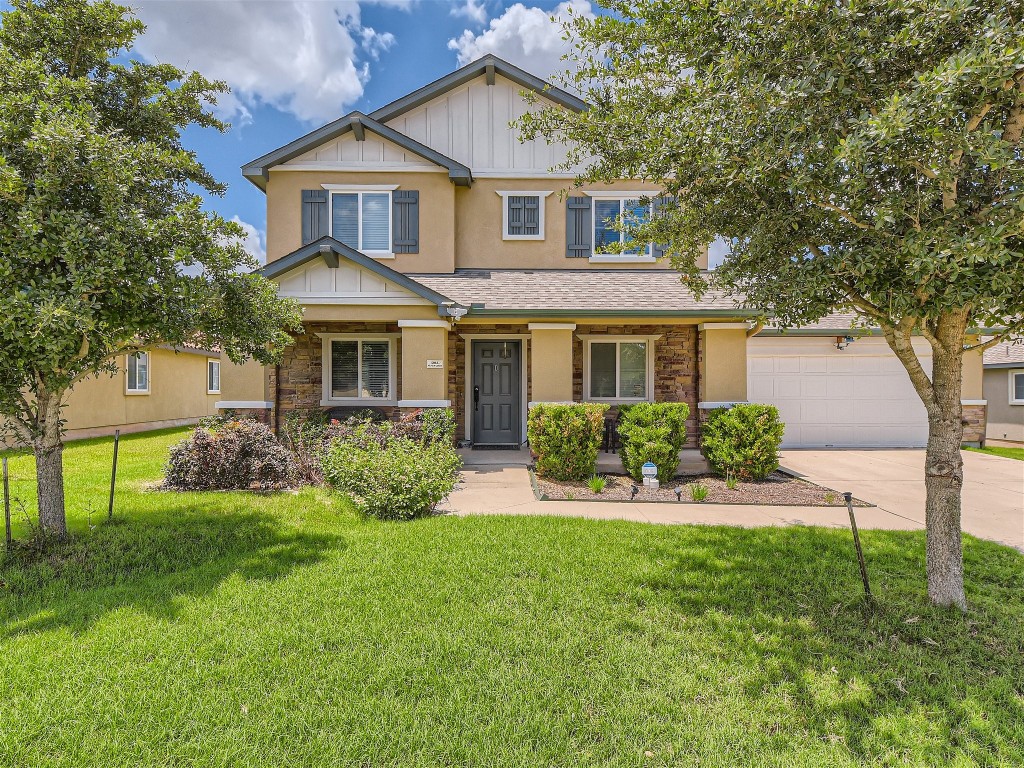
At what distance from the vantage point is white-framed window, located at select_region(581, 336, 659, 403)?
35.2ft

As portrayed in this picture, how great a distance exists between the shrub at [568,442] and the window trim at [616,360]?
2.62 meters

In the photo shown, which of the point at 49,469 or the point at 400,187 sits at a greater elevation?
the point at 400,187

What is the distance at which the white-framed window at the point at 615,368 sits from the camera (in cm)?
1074

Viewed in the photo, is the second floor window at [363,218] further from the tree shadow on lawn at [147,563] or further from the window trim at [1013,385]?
the window trim at [1013,385]

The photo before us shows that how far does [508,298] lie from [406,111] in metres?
5.73

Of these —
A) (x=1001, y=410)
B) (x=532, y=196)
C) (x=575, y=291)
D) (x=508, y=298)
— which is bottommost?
(x=1001, y=410)

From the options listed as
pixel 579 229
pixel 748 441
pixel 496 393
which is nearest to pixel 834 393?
pixel 748 441

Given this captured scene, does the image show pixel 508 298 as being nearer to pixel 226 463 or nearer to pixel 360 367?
pixel 360 367

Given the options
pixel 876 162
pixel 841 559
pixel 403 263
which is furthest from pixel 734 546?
pixel 403 263

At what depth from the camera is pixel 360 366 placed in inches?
420

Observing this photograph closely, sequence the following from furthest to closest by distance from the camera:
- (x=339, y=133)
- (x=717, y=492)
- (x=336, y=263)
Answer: (x=339, y=133) → (x=336, y=263) → (x=717, y=492)

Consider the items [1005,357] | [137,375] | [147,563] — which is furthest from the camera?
[137,375]

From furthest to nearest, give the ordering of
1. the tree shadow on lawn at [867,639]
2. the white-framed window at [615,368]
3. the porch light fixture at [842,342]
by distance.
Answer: the porch light fixture at [842,342] → the white-framed window at [615,368] → the tree shadow on lawn at [867,639]

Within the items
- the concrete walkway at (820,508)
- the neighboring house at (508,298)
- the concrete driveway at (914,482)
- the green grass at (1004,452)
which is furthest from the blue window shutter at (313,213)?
the green grass at (1004,452)
